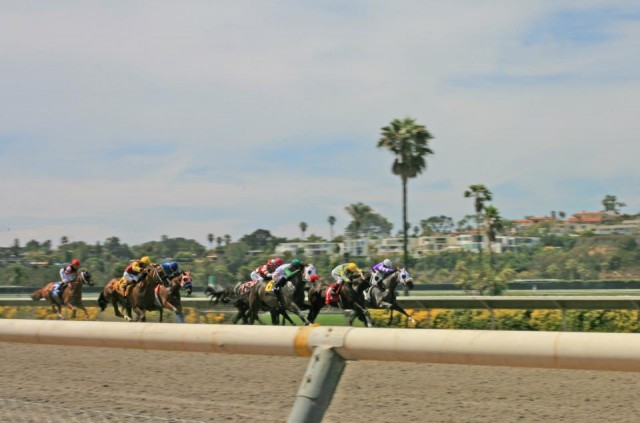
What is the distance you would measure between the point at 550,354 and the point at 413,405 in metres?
1.35

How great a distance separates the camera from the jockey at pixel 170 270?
18.2 meters

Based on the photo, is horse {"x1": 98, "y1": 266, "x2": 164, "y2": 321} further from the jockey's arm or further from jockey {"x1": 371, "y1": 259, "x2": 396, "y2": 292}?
jockey {"x1": 371, "y1": 259, "x2": 396, "y2": 292}

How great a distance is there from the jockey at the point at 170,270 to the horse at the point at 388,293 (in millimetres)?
3631

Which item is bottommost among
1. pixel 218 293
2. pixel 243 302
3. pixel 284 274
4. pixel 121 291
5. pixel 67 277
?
pixel 243 302

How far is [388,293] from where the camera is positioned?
1792cm

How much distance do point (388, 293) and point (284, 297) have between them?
2.00 metres

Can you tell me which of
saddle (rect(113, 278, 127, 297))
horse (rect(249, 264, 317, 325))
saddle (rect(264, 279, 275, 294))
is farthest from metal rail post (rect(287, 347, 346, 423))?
saddle (rect(113, 278, 127, 297))

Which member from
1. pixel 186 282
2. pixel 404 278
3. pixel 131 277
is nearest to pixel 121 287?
pixel 131 277

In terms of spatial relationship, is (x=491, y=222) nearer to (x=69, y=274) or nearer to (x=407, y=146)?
(x=407, y=146)

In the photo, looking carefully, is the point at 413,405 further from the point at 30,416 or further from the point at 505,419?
the point at 30,416

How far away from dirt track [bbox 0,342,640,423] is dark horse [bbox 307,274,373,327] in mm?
13237

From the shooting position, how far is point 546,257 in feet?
300

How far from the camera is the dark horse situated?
56.5 feet

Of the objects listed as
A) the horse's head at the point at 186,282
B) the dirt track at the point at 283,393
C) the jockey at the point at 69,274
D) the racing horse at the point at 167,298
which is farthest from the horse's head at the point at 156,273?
the dirt track at the point at 283,393
